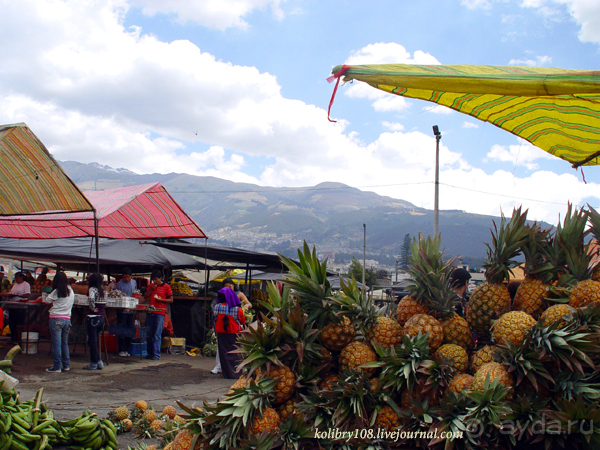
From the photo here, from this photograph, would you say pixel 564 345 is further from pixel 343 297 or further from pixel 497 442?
pixel 343 297

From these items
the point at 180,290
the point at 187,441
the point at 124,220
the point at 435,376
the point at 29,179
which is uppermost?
the point at 29,179

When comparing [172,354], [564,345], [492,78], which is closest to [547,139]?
[492,78]

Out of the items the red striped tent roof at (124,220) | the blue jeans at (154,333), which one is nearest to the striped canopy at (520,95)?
the red striped tent roof at (124,220)

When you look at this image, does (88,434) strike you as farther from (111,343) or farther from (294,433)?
(111,343)

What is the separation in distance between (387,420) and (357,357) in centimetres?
41

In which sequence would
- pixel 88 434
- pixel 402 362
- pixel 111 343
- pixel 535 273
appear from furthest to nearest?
pixel 111 343
pixel 88 434
pixel 535 273
pixel 402 362

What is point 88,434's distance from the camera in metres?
3.93

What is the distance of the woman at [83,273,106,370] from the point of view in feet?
26.6

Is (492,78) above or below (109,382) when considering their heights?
above

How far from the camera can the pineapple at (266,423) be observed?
8.61 feet

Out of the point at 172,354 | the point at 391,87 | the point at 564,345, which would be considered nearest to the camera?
the point at 564,345

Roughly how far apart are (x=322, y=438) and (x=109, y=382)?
6.10 m

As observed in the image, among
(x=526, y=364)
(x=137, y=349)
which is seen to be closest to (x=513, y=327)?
(x=526, y=364)

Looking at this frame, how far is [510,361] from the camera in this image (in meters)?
2.58
